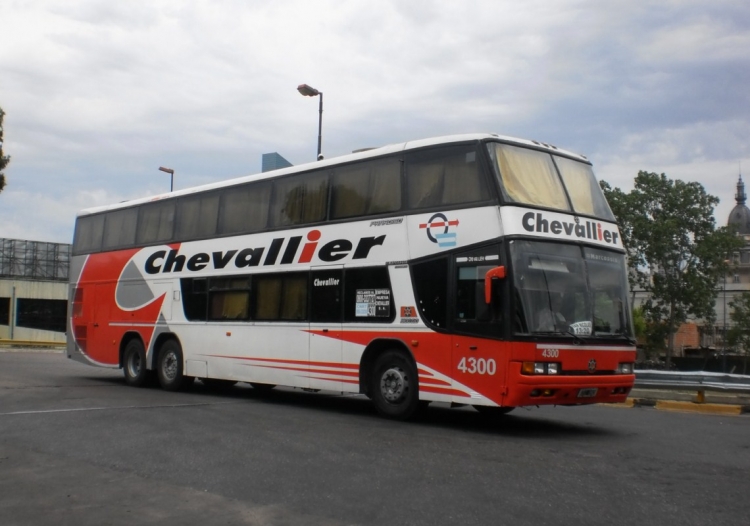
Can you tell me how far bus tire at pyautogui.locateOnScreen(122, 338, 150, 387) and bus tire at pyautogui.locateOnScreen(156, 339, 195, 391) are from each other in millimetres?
477

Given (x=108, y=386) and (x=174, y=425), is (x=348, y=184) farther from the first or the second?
(x=108, y=386)

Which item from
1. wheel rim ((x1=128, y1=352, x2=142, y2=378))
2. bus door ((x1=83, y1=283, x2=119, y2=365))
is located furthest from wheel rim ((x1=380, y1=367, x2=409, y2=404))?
bus door ((x1=83, y1=283, x2=119, y2=365))

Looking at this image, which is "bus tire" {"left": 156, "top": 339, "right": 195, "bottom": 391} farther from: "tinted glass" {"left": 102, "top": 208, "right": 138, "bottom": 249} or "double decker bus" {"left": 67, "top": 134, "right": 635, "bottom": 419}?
"tinted glass" {"left": 102, "top": 208, "right": 138, "bottom": 249}

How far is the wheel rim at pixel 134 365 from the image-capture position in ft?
57.9

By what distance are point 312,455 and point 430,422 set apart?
3745mm

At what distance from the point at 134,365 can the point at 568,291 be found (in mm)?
10658

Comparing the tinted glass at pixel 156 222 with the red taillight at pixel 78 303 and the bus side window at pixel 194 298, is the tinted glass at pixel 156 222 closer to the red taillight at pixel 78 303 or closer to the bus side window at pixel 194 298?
the bus side window at pixel 194 298

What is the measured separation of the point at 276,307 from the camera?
1429 cm

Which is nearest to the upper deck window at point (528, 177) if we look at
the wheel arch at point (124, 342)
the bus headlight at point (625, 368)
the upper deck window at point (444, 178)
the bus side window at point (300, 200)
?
the upper deck window at point (444, 178)

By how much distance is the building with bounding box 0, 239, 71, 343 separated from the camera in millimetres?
63625

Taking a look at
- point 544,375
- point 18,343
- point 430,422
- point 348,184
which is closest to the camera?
point 544,375

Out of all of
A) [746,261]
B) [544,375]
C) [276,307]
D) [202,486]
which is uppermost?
[746,261]

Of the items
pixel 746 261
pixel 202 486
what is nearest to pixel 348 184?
pixel 202 486

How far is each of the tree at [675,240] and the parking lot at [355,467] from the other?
53610mm
